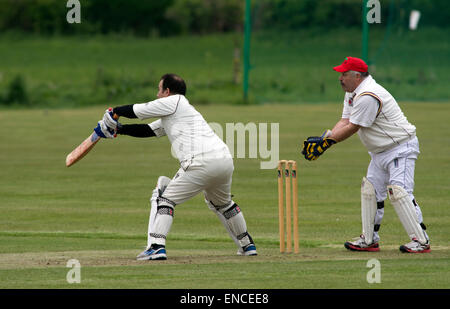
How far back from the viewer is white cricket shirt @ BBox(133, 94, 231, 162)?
9625mm

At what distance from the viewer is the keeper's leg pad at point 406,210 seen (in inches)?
387

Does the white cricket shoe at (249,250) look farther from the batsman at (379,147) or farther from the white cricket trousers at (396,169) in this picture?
the white cricket trousers at (396,169)

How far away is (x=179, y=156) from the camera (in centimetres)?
975

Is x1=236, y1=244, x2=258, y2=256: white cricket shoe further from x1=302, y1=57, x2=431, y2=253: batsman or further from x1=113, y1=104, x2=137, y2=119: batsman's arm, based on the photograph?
x1=113, y1=104, x2=137, y2=119: batsman's arm

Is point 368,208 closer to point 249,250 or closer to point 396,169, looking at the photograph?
Answer: point 396,169

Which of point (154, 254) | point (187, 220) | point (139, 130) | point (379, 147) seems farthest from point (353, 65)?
point (187, 220)

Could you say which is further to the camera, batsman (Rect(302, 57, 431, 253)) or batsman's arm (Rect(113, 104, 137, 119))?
batsman (Rect(302, 57, 431, 253))

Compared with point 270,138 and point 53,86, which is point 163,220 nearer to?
point 270,138

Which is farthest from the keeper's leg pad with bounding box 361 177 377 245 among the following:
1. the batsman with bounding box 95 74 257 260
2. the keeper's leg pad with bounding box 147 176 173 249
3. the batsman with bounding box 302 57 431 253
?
the keeper's leg pad with bounding box 147 176 173 249

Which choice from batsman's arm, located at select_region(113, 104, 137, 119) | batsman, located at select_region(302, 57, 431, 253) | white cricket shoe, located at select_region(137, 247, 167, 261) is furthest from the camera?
batsman, located at select_region(302, 57, 431, 253)

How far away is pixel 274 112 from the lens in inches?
1268

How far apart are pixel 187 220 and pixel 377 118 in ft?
14.3

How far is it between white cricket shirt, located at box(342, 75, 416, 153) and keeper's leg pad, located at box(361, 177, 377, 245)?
405 mm
